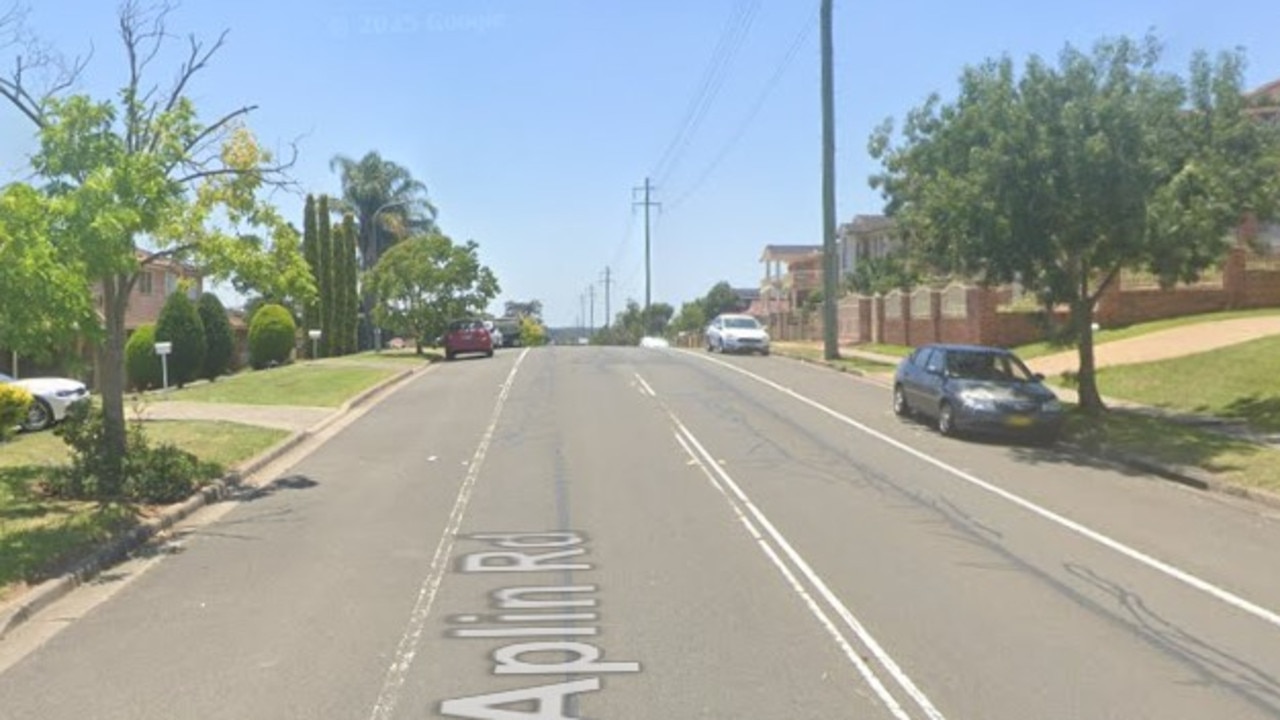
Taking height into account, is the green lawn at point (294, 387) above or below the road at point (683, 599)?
above

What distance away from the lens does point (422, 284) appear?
46375mm

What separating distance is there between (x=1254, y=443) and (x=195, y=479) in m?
14.6

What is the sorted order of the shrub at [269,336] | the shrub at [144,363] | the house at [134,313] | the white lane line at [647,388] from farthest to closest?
1. the shrub at [269,336]
2. the shrub at [144,363]
3. the white lane line at [647,388]
4. the house at [134,313]

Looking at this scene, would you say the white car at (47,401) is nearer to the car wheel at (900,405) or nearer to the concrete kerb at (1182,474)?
the car wheel at (900,405)

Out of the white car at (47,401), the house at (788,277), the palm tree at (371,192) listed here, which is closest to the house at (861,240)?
the house at (788,277)

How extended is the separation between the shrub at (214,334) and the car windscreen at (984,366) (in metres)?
22.8

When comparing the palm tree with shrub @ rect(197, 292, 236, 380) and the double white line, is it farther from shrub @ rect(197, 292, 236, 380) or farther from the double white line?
the double white line

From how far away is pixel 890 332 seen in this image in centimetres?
4444

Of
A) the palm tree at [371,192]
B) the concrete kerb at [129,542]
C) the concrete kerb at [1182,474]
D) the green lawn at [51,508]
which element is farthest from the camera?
the palm tree at [371,192]

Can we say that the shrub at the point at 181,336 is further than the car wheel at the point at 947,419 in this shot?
Yes

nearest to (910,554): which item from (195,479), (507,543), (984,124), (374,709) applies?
(507,543)

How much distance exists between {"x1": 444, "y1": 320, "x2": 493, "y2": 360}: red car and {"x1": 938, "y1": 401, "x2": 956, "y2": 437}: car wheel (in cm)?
2616

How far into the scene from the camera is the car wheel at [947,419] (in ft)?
66.5

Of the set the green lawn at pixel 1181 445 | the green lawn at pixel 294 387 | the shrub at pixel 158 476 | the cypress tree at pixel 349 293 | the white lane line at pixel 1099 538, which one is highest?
the cypress tree at pixel 349 293
